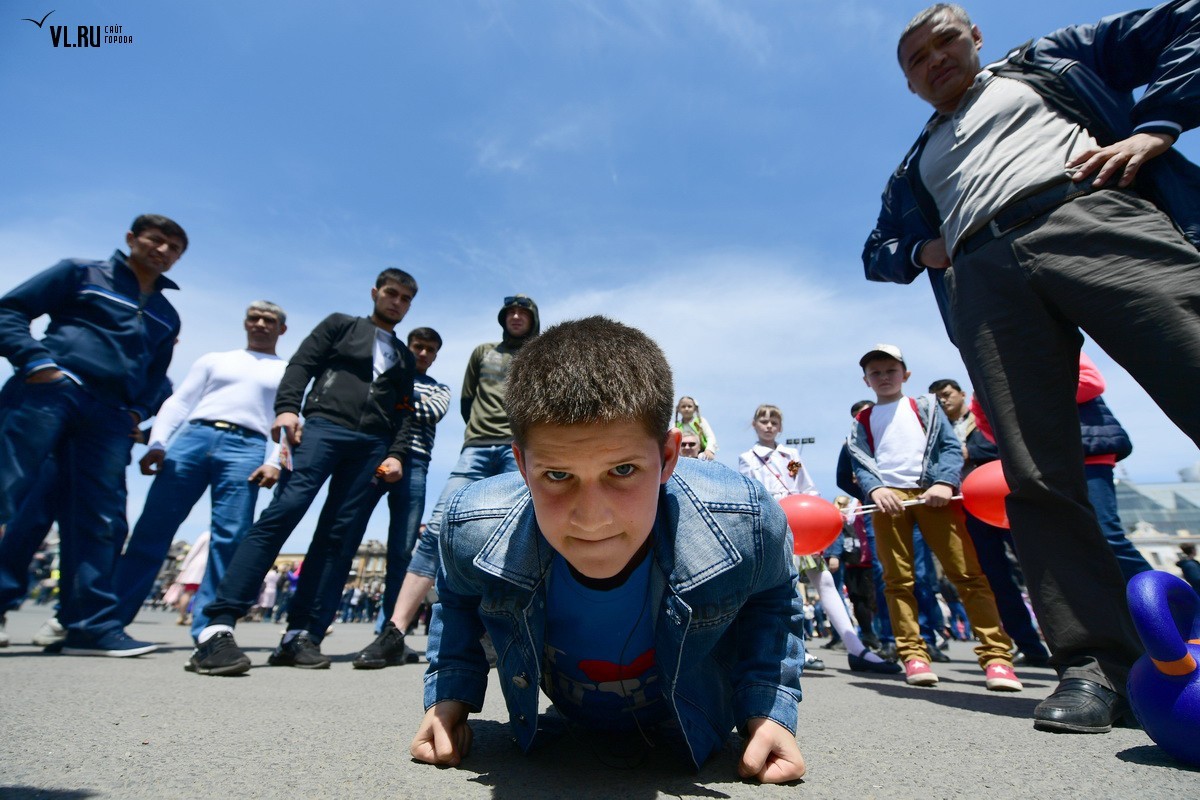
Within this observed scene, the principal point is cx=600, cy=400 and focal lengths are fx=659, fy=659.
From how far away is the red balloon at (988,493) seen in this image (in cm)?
329

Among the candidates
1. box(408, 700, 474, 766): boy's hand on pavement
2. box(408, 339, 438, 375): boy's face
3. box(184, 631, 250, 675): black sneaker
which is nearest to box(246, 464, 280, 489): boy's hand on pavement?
box(184, 631, 250, 675): black sneaker

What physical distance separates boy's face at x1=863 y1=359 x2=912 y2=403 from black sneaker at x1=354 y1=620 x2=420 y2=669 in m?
3.56

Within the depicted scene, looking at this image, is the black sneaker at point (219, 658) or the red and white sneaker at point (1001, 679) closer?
the black sneaker at point (219, 658)

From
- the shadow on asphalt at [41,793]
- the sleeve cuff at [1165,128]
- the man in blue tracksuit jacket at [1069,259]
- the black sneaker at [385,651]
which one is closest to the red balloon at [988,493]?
the man in blue tracksuit jacket at [1069,259]

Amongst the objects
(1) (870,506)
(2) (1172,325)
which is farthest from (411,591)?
(2) (1172,325)

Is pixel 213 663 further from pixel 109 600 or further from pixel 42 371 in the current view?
pixel 42 371

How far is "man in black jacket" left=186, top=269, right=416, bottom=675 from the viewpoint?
3523 millimetres

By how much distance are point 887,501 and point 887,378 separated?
1.07m

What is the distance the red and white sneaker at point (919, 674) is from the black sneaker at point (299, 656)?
→ 3.17 metres

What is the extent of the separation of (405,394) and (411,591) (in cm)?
131

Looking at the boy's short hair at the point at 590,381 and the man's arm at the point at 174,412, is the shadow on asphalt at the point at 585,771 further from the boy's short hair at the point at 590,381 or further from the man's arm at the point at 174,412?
the man's arm at the point at 174,412

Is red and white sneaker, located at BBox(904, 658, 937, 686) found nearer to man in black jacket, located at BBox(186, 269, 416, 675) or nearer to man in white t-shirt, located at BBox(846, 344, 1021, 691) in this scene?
man in white t-shirt, located at BBox(846, 344, 1021, 691)

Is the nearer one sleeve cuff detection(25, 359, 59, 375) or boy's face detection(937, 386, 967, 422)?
sleeve cuff detection(25, 359, 59, 375)

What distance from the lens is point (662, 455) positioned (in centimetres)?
150
